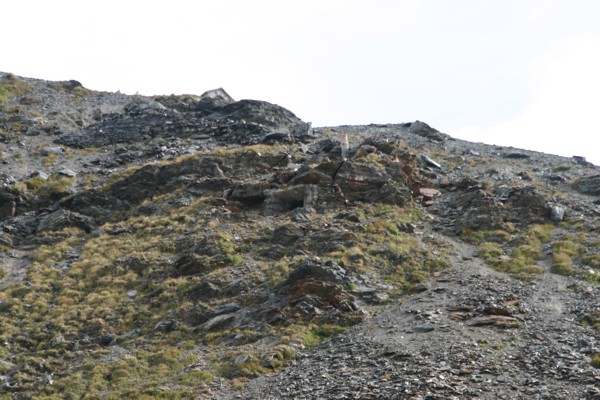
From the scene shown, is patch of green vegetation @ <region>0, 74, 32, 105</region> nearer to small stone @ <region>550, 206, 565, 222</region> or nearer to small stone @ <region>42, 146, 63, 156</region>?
small stone @ <region>42, 146, 63, 156</region>

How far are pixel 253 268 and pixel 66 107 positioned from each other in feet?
174

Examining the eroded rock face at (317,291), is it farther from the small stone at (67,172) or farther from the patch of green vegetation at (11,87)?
the patch of green vegetation at (11,87)

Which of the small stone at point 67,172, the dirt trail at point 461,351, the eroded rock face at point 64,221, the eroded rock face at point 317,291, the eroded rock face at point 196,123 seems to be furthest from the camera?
the eroded rock face at point 196,123

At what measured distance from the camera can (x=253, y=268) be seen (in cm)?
3219

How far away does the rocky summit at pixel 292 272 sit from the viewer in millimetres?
21469

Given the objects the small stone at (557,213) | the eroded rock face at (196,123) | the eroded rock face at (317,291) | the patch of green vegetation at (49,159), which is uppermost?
the eroded rock face at (196,123)

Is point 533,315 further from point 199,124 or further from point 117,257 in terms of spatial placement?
point 199,124

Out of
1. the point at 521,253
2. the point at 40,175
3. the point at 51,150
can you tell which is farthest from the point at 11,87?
the point at 521,253

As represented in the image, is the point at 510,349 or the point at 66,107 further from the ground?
the point at 66,107

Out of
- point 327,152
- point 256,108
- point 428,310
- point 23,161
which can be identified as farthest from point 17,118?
point 428,310

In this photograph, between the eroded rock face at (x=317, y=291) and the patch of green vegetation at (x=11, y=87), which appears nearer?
the eroded rock face at (x=317, y=291)

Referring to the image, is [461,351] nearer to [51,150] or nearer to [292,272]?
[292,272]

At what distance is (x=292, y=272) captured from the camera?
96.5 feet

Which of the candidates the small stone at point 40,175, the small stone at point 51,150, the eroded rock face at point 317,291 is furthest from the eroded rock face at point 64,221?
the eroded rock face at point 317,291
